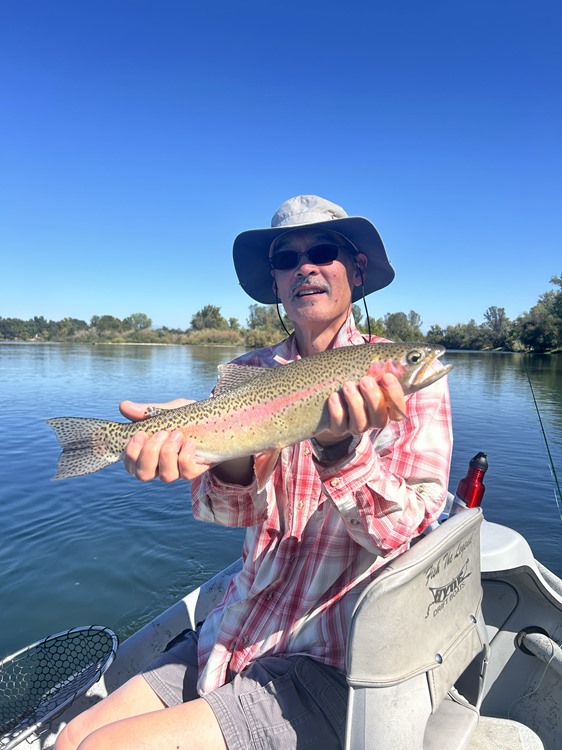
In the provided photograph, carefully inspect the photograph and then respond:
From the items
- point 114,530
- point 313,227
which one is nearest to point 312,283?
point 313,227

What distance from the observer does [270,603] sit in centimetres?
278

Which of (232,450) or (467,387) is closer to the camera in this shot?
(232,450)

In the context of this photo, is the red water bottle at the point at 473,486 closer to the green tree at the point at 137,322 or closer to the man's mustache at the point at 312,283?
the man's mustache at the point at 312,283

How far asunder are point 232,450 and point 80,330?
503ft

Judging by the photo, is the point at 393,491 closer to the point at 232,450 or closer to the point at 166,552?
the point at 232,450

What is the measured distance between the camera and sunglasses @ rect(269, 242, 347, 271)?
11.1ft

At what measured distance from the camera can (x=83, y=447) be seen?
131 inches

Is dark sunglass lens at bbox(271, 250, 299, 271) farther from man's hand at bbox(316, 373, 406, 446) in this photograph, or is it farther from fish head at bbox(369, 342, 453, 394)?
man's hand at bbox(316, 373, 406, 446)

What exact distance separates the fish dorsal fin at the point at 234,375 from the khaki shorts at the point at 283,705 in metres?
1.66

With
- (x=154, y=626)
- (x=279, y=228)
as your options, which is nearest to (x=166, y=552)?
(x=154, y=626)

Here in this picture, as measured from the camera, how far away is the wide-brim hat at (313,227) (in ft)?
11.3

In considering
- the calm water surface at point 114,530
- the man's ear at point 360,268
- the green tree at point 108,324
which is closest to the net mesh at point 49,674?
the calm water surface at point 114,530

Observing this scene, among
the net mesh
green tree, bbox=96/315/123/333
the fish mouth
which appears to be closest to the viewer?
the fish mouth

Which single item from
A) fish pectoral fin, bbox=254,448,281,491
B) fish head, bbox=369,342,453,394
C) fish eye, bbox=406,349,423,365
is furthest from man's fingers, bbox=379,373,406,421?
fish pectoral fin, bbox=254,448,281,491
